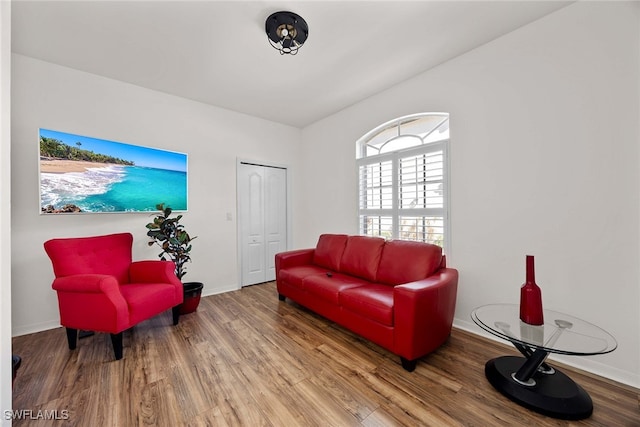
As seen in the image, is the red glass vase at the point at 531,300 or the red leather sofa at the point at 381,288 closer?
the red glass vase at the point at 531,300

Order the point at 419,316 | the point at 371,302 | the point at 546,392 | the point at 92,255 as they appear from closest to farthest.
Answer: the point at 546,392, the point at 419,316, the point at 371,302, the point at 92,255

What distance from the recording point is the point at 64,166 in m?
2.52

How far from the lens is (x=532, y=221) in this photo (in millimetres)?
2080

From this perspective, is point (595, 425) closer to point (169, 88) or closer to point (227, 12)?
point (227, 12)

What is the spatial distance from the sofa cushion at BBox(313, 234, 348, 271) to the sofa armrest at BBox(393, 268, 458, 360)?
1265mm

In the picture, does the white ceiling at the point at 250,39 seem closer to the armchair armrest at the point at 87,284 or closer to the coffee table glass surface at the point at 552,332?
the armchair armrest at the point at 87,284

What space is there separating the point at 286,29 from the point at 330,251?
2.36 metres

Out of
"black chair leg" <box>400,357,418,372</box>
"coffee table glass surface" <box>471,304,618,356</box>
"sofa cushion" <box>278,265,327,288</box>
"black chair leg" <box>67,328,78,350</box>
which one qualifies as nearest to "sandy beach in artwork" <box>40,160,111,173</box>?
"black chair leg" <box>67,328,78,350</box>

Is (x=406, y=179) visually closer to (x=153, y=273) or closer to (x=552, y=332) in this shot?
(x=552, y=332)

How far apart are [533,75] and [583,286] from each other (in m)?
1.73

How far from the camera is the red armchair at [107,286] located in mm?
1934

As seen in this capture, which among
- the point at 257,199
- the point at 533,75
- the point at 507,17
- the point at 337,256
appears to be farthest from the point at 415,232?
the point at 257,199

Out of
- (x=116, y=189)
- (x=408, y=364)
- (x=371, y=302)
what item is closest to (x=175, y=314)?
(x=116, y=189)

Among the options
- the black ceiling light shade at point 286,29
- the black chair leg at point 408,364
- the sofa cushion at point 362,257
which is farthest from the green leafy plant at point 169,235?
the black chair leg at point 408,364
